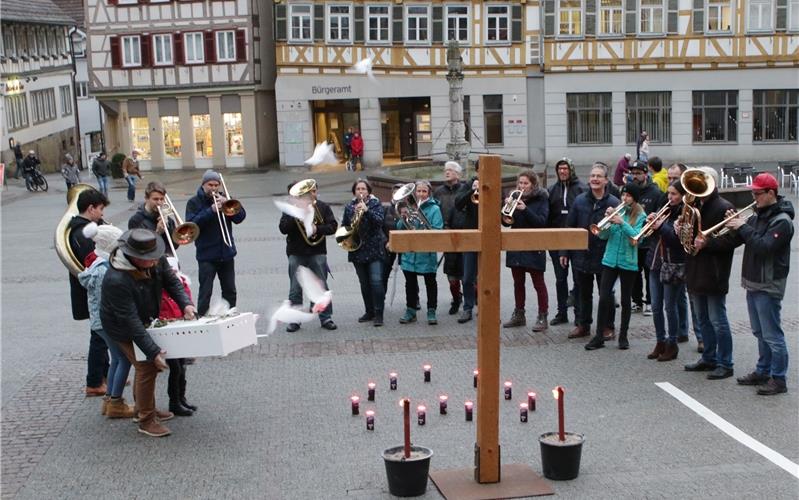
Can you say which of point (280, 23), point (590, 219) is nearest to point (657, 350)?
point (590, 219)

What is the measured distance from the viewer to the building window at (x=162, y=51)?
41.9 m

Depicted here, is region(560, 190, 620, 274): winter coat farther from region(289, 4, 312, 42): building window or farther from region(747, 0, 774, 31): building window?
region(289, 4, 312, 42): building window

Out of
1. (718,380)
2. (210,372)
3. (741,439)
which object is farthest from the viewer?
(210,372)

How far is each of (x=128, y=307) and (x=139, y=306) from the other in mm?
184

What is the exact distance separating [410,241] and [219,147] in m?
37.0

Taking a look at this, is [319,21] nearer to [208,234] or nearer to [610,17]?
[610,17]

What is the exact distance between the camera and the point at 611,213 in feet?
34.7

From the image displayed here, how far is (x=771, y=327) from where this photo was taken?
887cm

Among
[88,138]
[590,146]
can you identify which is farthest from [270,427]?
[88,138]

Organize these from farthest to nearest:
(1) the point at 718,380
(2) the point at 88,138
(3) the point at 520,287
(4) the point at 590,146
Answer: (2) the point at 88,138
(4) the point at 590,146
(3) the point at 520,287
(1) the point at 718,380

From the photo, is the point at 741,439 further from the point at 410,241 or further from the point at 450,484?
the point at 410,241

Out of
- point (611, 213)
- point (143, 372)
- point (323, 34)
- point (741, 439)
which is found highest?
point (323, 34)

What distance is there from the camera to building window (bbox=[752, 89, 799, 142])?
37.1m

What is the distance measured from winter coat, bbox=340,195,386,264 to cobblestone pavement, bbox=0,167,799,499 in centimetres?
88
